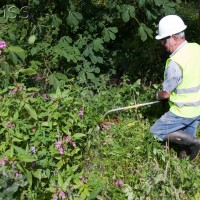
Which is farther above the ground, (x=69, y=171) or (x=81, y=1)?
(x=81, y=1)

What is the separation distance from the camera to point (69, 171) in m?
3.21

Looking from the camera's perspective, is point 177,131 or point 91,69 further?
point 91,69

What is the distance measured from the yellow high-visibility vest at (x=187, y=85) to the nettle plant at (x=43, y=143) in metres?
0.85

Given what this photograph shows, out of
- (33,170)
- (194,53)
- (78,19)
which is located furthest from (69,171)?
(78,19)

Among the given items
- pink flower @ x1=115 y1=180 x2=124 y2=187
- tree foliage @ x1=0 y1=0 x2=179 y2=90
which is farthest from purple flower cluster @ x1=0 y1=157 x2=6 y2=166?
tree foliage @ x1=0 y1=0 x2=179 y2=90

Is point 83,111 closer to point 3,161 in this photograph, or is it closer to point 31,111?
point 31,111

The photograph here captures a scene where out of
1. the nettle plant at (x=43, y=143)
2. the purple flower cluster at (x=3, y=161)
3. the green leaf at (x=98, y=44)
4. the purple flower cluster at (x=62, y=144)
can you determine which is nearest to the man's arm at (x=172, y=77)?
the nettle plant at (x=43, y=143)

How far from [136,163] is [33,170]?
0.94m

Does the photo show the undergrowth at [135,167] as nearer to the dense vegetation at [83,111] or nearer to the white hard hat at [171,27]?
the dense vegetation at [83,111]

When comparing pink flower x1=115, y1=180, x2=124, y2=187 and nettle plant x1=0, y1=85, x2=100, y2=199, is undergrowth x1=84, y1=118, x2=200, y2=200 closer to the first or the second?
pink flower x1=115, y1=180, x2=124, y2=187

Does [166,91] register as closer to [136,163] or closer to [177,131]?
[177,131]

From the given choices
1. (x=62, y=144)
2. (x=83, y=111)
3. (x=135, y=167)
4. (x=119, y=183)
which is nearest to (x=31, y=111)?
(x=62, y=144)

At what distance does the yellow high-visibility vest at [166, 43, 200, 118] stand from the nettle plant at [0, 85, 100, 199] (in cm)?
85

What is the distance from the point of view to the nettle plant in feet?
9.68
